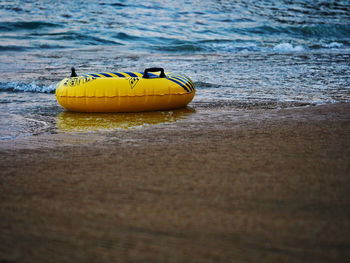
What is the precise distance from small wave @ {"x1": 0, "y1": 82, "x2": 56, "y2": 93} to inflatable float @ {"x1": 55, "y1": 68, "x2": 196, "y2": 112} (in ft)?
5.17

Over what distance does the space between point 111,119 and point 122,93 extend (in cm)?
37

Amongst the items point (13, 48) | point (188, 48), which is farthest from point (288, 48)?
point (13, 48)

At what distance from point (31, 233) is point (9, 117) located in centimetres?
296

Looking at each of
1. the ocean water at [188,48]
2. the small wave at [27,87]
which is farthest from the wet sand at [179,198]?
the small wave at [27,87]

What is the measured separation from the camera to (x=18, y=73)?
7.62 meters

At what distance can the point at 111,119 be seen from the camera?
4156mm

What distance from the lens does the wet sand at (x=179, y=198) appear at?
57.8 inches

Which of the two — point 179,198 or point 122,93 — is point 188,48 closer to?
point 122,93

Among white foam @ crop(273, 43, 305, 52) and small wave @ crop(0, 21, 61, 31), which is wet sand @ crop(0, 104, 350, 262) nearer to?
white foam @ crop(273, 43, 305, 52)

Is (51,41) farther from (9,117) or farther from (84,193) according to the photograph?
(84,193)

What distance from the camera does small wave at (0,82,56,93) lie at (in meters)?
6.08

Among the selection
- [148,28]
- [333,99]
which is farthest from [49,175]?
[148,28]

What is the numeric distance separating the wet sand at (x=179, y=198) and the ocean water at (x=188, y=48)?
4.05 feet

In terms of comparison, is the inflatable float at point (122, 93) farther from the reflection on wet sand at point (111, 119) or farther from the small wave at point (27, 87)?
the small wave at point (27, 87)
